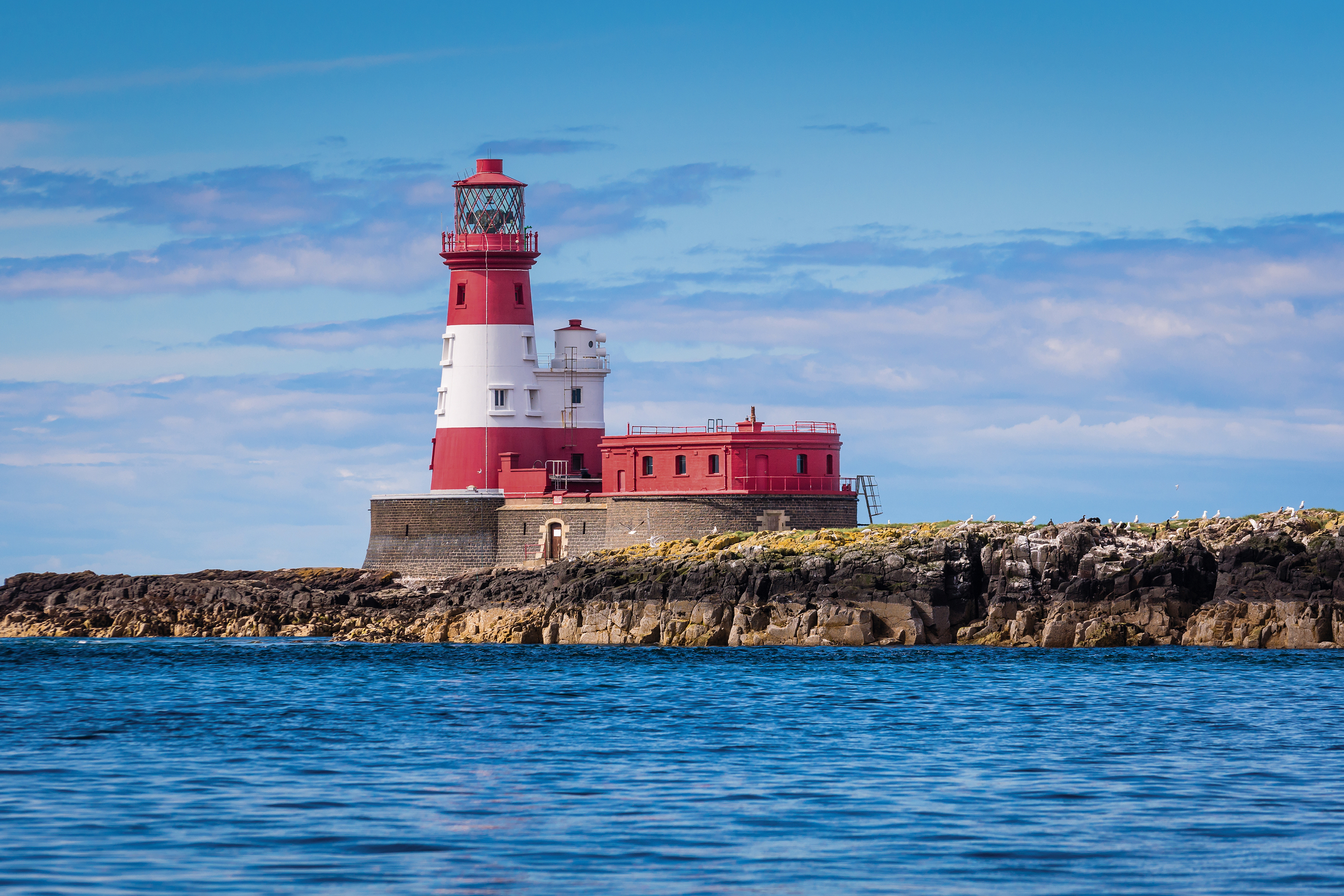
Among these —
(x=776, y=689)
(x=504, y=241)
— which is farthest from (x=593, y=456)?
(x=776, y=689)

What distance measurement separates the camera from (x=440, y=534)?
4869 cm

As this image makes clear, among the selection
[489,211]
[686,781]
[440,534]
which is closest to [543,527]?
[440,534]

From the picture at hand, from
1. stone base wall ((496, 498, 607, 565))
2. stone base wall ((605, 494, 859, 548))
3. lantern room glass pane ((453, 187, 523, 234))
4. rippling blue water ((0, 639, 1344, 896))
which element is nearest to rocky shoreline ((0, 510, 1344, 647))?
stone base wall ((605, 494, 859, 548))

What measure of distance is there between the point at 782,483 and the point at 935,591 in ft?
37.2

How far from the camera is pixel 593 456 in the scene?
167ft

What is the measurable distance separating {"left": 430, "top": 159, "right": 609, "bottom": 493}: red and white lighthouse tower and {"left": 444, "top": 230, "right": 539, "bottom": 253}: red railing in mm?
26

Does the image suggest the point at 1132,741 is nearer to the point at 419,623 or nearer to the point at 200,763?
the point at 200,763

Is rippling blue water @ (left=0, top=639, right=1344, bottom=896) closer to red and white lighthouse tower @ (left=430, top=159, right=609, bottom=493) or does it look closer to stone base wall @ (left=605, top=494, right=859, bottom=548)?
stone base wall @ (left=605, top=494, right=859, bottom=548)

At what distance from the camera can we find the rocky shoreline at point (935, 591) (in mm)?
33750

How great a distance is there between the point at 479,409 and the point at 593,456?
152 inches

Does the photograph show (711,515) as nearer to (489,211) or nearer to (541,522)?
(541,522)

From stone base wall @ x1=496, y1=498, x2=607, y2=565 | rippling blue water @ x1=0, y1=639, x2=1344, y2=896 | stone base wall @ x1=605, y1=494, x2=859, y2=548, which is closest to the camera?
rippling blue water @ x1=0, y1=639, x2=1344, y2=896

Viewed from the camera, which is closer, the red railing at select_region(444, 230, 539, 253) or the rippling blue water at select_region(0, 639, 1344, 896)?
the rippling blue water at select_region(0, 639, 1344, 896)

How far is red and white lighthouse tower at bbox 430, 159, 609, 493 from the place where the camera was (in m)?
48.8
